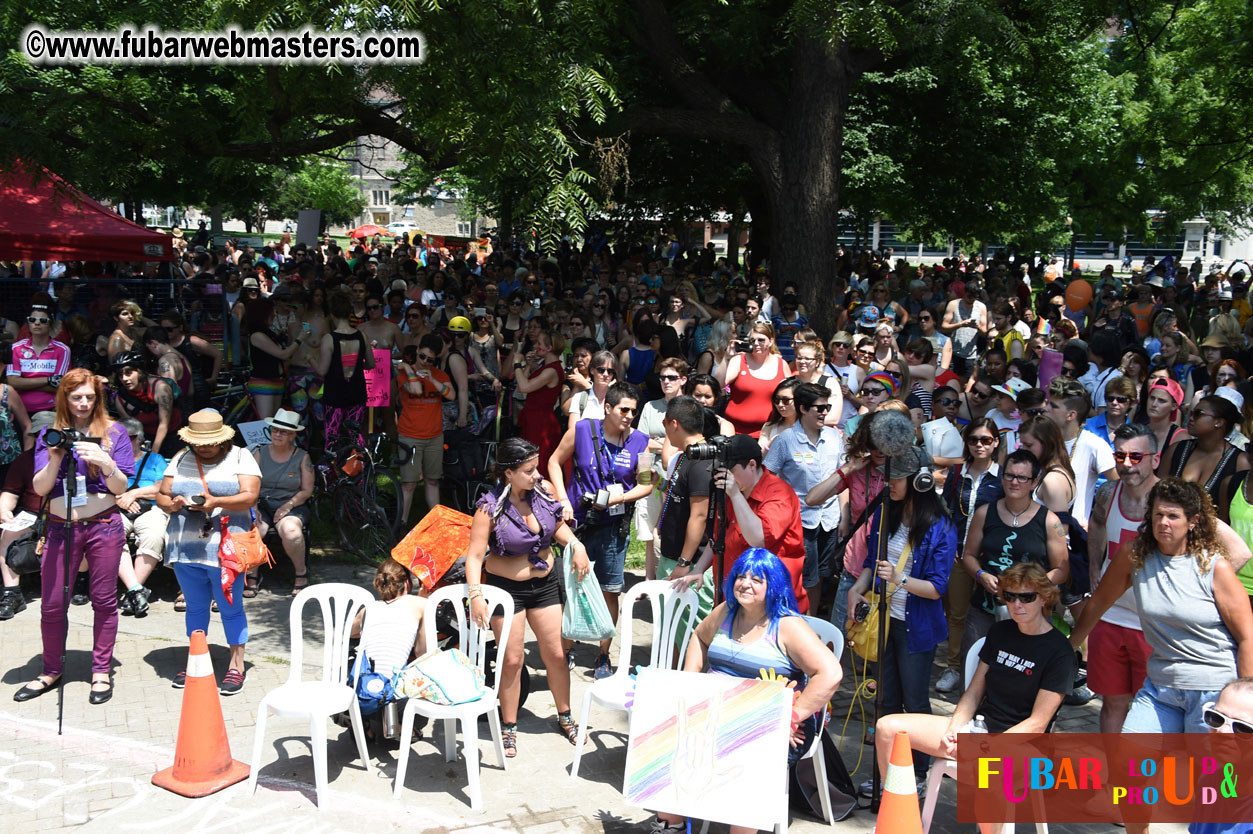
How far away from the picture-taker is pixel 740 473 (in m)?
5.41

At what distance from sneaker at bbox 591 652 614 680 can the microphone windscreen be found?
7.69ft

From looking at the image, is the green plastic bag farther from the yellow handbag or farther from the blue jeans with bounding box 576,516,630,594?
the yellow handbag

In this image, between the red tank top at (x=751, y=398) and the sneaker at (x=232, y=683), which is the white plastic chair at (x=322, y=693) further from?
the red tank top at (x=751, y=398)

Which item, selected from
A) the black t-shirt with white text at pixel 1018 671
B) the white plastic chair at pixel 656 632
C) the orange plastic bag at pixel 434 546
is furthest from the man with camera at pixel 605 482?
the black t-shirt with white text at pixel 1018 671

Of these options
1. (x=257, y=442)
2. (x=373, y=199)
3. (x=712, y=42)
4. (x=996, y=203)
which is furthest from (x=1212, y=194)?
(x=373, y=199)

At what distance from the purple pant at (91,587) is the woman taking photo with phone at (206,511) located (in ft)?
1.33

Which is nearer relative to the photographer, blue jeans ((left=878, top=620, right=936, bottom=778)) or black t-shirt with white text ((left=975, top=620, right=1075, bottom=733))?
black t-shirt with white text ((left=975, top=620, right=1075, bottom=733))

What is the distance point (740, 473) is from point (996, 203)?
1756cm

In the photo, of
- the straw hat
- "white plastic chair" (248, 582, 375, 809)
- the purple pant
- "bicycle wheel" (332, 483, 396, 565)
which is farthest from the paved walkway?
"bicycle wheel" (332, 483, 396, 565)

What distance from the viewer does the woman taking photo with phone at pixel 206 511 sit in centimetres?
614

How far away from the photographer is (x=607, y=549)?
266 inches

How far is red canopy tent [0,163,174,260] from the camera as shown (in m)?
11.8

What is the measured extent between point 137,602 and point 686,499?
4.05 m

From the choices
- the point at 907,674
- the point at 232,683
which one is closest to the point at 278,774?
the point at 232,683
